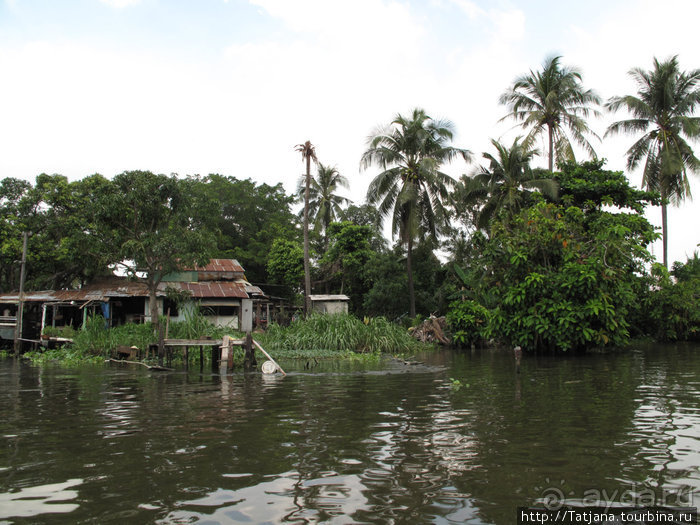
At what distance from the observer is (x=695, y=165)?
2633 cm

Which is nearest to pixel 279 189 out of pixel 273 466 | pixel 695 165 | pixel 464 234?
pixel 464 234

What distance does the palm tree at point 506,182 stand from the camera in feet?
85.3

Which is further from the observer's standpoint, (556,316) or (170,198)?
(170,198)

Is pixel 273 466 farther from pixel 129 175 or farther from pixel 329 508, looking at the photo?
pixel 129 175

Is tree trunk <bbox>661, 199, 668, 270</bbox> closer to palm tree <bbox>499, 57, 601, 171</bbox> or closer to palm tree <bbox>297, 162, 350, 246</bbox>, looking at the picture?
palm tree <bbox>499, 57, 601, 171</bbox>

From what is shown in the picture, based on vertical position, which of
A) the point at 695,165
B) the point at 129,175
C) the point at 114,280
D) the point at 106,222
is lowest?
the point at 114,280

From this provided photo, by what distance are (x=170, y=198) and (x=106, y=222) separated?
273 cm

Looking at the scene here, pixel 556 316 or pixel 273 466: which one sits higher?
pixel 556 316

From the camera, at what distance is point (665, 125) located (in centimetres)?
2736

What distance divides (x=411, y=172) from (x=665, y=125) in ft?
43.6

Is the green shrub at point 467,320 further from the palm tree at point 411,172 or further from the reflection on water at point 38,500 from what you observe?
the reflection on water at point 38,500

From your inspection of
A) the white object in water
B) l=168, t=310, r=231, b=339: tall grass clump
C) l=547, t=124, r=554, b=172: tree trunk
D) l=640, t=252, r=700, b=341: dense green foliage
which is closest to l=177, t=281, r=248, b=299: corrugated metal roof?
l=168, t=310, r=231, b=339: tall grass clump

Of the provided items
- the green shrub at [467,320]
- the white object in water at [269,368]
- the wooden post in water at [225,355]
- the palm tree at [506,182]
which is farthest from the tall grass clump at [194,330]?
the palm tree at [506,182]

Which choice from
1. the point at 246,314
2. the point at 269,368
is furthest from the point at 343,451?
the point at 246,314
